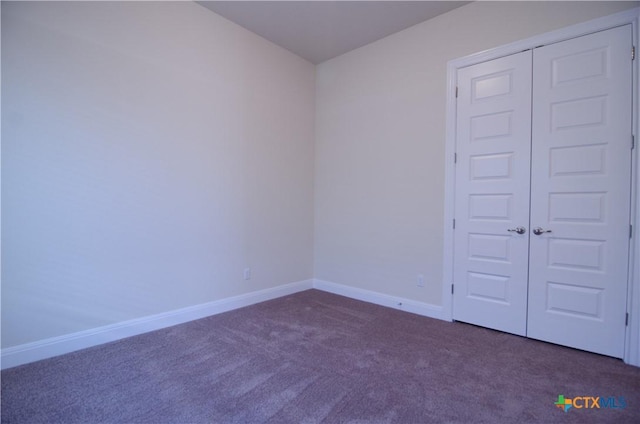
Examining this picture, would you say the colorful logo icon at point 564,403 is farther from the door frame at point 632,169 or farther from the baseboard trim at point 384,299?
the baseboard trim at point 384,299

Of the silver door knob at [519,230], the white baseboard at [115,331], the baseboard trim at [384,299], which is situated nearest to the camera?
the white baseboard at [115,331]

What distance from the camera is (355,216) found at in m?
4.00

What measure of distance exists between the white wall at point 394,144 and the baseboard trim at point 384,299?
0.21 ft

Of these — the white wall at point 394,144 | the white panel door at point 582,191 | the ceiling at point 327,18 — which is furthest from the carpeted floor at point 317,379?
the ceiling at point 327,18

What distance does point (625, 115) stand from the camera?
7.66 ft

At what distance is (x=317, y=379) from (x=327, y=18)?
3.48 metres

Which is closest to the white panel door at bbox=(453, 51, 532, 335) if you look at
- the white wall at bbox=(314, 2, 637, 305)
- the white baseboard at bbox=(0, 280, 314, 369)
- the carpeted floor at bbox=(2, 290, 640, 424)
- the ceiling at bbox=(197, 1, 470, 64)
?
the white wall at bbox=(314, 2, 637, 305)

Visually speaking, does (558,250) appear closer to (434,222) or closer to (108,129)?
(434,222)

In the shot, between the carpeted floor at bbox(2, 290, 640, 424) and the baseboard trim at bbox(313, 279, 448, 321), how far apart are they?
0.32 metres

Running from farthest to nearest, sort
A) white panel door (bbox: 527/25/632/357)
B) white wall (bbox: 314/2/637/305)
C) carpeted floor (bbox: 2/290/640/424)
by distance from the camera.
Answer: white wall (bbox: 314/2/637/305)
white panel door (bbox: 527/25/632/357)
carpeted floor (bbox: 2/290/640/424)

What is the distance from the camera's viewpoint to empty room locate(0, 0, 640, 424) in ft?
6.67

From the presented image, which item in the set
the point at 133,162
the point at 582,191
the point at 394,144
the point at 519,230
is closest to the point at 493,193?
the point at 519,230

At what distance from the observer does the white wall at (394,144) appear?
3.00 meters

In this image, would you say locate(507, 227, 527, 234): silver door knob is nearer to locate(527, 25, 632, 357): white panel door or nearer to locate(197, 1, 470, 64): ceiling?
locate(527, 25, 632, 357): white panel door
